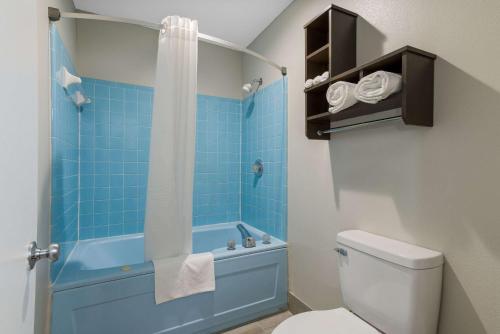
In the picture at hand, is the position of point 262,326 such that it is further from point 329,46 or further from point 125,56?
point 125,56

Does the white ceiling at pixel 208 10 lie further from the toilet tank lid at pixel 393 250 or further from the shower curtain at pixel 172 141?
the toilet tank lid at pixel 393 250

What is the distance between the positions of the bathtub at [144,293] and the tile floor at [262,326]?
5 centimetres

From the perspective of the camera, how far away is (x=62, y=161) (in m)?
1.59

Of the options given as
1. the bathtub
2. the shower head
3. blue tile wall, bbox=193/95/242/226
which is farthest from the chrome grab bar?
the shower head

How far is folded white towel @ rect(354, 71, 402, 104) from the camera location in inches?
39.0

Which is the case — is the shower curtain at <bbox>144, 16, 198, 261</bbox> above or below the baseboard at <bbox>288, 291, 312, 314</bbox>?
above

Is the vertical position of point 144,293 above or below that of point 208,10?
below

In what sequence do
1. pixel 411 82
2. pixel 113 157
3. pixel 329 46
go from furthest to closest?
1. pixel 113 157
2. pixel 329 46
3. pixel 411 82

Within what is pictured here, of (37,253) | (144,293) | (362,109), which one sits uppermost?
(362,109)

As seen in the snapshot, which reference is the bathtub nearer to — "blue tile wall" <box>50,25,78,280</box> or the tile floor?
the tile floor

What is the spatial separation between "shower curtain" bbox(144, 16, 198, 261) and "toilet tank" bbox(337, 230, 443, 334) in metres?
1.03

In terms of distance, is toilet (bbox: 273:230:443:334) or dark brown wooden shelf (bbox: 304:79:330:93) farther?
dark brown wooden shelf (bbox: 304:79:330:93)

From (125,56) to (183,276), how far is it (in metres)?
2.02

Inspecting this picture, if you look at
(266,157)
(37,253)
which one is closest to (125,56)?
(266,157)
